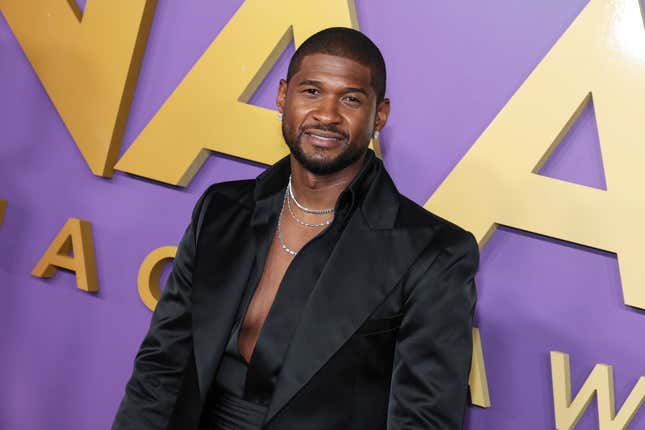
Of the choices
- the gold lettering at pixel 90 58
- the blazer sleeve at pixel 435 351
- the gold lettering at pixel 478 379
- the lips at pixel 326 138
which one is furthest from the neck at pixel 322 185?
the gold lettering at pixel 90 58

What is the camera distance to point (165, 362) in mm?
2230

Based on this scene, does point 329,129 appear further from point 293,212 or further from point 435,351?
point 435,351

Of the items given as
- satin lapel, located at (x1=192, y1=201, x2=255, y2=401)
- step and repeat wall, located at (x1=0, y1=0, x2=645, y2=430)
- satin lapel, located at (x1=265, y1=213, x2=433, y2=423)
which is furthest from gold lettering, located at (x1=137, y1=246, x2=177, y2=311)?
satin lapel, located at (x1=265, y1=213, x2=433, y2=423)

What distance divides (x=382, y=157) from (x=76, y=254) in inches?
49.0

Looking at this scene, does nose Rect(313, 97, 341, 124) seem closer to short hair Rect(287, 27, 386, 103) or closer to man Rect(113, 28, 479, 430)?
man Rect(113, 28, 479, 430)

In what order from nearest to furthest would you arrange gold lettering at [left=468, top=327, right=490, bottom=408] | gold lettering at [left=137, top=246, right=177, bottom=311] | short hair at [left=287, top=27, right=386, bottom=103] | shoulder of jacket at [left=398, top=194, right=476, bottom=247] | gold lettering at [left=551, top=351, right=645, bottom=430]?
1. shoulder of jacket at [left=398, top=194, right=476, bottom=247]
2. short hair at [left=287, top=27, right=386, bottom=103]
3. gold lettering at [left=551, top=351, right=645, bottom=430]
4. gold lettering at [left=468, top=327, right=490, bottom=408]
5. gold lettering at [left=137, top=246, right=177, bottom=311]

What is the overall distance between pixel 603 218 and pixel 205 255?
111 centimetres

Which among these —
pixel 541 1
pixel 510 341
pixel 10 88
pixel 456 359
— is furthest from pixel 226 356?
pixel 10 88

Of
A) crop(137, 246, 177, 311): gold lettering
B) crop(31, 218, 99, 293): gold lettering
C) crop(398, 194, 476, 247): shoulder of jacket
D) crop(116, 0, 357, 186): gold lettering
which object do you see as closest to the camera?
crop(398, 194, 476, 247): shoulder of jacket

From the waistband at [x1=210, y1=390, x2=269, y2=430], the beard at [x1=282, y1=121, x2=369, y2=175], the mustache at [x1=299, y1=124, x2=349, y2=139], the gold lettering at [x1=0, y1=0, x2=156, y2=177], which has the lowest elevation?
the waistband at [x1=210, y1=390, x2=269, y2=430]

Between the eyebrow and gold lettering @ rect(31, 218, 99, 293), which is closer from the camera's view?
the eyebrow

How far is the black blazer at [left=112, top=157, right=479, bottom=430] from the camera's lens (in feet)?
6.19

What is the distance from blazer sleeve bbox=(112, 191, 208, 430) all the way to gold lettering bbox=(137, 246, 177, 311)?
615 mm

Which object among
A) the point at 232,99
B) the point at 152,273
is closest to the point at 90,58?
the point at 232,99
